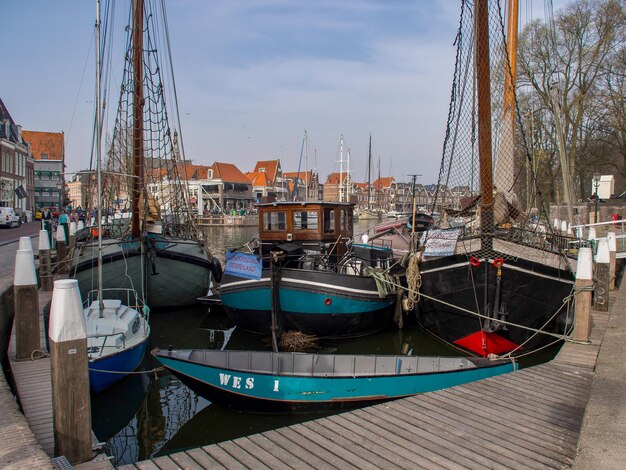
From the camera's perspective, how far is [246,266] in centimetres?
1090

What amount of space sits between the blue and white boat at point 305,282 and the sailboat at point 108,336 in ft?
8.07

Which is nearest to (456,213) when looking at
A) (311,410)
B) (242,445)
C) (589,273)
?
(589,273)

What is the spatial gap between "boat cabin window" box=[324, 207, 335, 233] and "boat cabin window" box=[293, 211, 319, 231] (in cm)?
26

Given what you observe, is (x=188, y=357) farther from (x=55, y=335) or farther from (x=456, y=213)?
(x=456, y=213)

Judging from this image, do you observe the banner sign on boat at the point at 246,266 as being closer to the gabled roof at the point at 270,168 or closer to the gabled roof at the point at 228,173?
the gabled roof at the point at 228,173

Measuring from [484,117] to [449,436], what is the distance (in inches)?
269

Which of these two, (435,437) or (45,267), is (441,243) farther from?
(45,267)

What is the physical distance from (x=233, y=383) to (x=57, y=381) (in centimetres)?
330

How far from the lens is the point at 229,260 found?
36.9 ft

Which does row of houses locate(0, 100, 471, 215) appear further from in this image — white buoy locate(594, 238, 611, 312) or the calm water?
the calm water

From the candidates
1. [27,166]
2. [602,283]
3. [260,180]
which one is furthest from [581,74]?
[260,180]

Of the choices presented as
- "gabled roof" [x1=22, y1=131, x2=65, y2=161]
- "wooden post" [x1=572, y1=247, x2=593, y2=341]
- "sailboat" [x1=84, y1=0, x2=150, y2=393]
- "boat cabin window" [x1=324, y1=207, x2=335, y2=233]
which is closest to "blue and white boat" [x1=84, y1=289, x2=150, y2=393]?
"sailboat" [x1=84, y1=0, x2=150, y2=393]

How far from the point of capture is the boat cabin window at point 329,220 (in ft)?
42.9

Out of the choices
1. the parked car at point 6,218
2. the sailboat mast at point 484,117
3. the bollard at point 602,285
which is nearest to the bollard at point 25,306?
the sailboat mast at point 484,117
